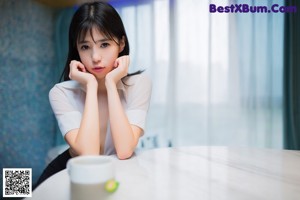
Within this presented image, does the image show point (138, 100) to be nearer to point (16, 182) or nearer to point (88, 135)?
point (88, 135)

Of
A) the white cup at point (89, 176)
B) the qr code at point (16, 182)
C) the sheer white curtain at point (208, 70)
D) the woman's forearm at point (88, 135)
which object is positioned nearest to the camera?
the white cup at point (89, 176)

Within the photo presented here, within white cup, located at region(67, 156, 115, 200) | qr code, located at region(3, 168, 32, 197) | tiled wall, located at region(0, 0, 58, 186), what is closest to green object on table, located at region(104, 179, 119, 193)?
white cup, located at region(67, 156, 115, 200)

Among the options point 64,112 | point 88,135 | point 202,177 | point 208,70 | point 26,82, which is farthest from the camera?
point 208,70

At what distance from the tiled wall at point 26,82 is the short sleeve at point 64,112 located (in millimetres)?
401

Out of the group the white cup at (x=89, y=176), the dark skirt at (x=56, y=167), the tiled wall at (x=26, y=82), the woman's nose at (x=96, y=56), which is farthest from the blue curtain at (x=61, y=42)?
the white cup at (x=89, y=176)

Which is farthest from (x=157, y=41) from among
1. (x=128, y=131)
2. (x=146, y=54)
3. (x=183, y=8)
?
(x=128, y=131)

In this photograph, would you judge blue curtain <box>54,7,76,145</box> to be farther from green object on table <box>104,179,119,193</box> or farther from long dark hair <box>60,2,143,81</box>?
green object on table <box>104,179,119,193</box>

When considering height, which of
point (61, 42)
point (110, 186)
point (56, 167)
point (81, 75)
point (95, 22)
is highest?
point (61, 42)

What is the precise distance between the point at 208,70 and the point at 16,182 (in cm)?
114

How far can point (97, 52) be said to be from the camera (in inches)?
23.5

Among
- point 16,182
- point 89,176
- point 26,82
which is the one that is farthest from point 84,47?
point 26,82

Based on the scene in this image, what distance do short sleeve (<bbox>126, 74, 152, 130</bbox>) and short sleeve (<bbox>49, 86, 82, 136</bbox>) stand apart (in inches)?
4.9

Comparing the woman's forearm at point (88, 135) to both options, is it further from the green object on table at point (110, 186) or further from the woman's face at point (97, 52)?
the green object on table at point (110, 186)

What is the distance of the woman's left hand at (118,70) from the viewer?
60cm
